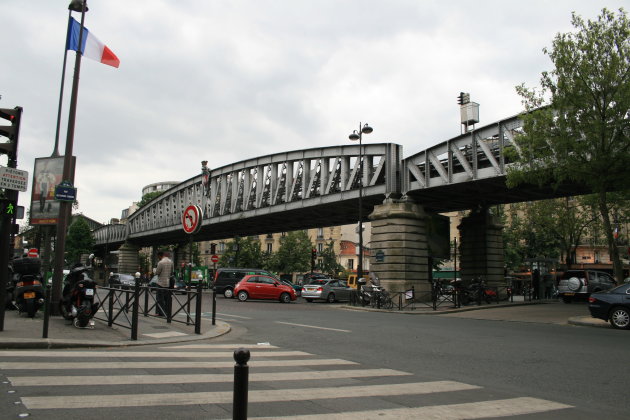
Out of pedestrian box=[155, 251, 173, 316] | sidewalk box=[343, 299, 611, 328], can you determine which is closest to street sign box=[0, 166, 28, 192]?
pedestrian box=[155, 251, 173, 316]

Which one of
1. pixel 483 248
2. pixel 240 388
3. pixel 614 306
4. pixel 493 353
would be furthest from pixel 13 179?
pixel 483 248

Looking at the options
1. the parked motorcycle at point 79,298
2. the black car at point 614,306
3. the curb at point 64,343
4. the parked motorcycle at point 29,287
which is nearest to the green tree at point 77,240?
the parked motorcycle at point 29,287

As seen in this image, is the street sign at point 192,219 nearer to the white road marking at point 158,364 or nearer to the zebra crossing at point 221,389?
the zebra crossing at point 221,389

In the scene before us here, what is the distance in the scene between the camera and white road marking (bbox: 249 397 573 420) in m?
4.78

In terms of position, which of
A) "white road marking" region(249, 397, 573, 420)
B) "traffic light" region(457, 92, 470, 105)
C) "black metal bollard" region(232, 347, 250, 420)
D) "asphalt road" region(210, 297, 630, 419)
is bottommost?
"asphalt road" region(210, 297, 630, 419)

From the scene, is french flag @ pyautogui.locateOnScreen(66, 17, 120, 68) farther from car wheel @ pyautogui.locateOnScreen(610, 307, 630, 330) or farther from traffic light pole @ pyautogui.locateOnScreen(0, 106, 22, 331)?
car wheel @ pyautogui.locateOnScreen(610, 307, 630, 330)

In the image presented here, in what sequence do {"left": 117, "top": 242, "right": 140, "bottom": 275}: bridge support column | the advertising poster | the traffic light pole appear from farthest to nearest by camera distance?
{"left": 117, "top": 242, "right": 140, "bottom": 275}: bridge support column, the advertising poster, the traffic light pole

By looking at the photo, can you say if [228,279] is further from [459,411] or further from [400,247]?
[459,411]

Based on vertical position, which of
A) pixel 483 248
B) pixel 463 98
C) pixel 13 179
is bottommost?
pixel 13 179

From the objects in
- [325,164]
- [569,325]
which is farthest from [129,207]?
[569,325]

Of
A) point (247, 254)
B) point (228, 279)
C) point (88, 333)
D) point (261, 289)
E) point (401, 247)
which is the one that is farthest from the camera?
point (247, 254)

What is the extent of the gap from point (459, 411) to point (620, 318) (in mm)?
12291

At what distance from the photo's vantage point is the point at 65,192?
12016mm

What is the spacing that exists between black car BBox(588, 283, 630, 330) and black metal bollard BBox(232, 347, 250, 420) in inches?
592
